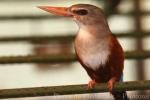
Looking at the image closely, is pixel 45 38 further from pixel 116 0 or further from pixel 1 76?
pixel 1 76

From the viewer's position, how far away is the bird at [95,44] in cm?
114

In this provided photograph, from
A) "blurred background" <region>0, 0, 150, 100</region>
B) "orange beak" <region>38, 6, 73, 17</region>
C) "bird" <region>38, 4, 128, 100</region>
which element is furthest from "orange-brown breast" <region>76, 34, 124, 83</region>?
"blurred background" <region>0, 0, 150, 100</region>

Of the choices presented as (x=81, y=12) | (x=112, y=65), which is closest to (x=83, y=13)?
(x=81, y=12)

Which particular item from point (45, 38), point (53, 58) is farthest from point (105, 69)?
point (45, 38)

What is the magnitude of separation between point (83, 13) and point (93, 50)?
94mm

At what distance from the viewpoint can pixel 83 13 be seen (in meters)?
1.16

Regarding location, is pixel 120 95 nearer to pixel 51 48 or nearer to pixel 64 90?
pixel 64 90

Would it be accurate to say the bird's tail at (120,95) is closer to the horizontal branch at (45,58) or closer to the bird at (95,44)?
the bird at (95,44)

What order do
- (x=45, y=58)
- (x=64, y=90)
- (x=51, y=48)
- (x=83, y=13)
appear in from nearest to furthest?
(x=64, y=90) → (x=83, y=13) → (x=45, y=58) → (x=51, y=48)

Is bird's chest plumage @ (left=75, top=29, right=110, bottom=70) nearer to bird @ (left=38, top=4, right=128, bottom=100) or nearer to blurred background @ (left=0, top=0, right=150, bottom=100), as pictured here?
bird @ (left=38, top=4, right=128, bottom=100)

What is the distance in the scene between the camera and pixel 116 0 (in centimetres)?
169

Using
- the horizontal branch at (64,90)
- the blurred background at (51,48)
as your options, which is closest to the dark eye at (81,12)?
the horizontal branch at (64,90)

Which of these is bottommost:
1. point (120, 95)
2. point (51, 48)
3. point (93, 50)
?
point (51, 48)

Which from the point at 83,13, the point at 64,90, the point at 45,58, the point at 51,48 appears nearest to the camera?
the point at 64,90
